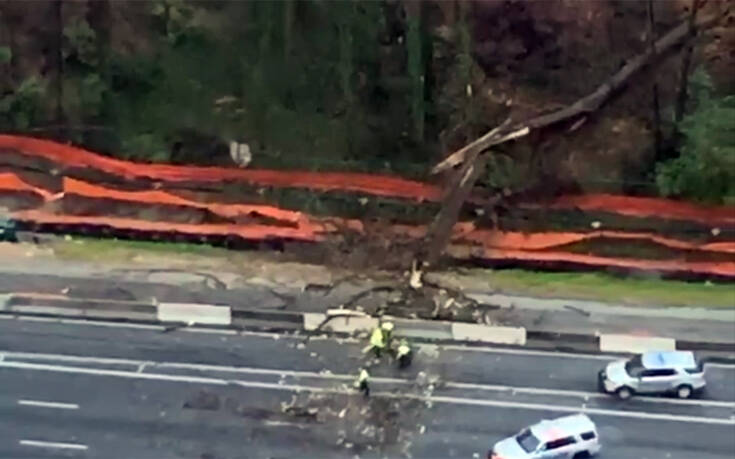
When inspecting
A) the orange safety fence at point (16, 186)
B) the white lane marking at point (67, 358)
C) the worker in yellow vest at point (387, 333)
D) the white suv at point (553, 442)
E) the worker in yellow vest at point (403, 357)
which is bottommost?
the white suv at point (553, 442)

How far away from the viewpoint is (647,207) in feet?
61.0

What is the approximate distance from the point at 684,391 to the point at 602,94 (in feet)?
17.1

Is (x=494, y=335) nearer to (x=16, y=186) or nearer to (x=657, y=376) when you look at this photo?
(x=657, y=376)

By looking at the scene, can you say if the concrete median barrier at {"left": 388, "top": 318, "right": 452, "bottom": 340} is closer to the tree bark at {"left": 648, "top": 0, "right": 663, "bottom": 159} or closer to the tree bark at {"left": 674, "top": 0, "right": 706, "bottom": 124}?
the tree bark at {"left": 648, "top": 0, "right": 663, "bottom": 159}

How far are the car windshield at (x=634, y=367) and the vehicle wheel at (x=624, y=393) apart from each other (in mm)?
173

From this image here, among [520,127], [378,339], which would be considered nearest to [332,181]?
[520,127]

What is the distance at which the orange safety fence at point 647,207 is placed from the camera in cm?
1834

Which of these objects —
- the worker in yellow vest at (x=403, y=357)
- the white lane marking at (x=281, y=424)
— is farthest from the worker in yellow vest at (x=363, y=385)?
the white lane marking at (x=281, y=424)

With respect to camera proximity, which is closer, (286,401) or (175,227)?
(286,401)

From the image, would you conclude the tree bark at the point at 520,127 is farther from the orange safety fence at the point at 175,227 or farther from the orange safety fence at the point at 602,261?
the orange safety fence at the point at 175,227

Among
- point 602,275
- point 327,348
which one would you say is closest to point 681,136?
point 602,275

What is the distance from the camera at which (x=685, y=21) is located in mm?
19125

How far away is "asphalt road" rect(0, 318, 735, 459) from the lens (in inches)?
579

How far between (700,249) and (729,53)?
3040mm
